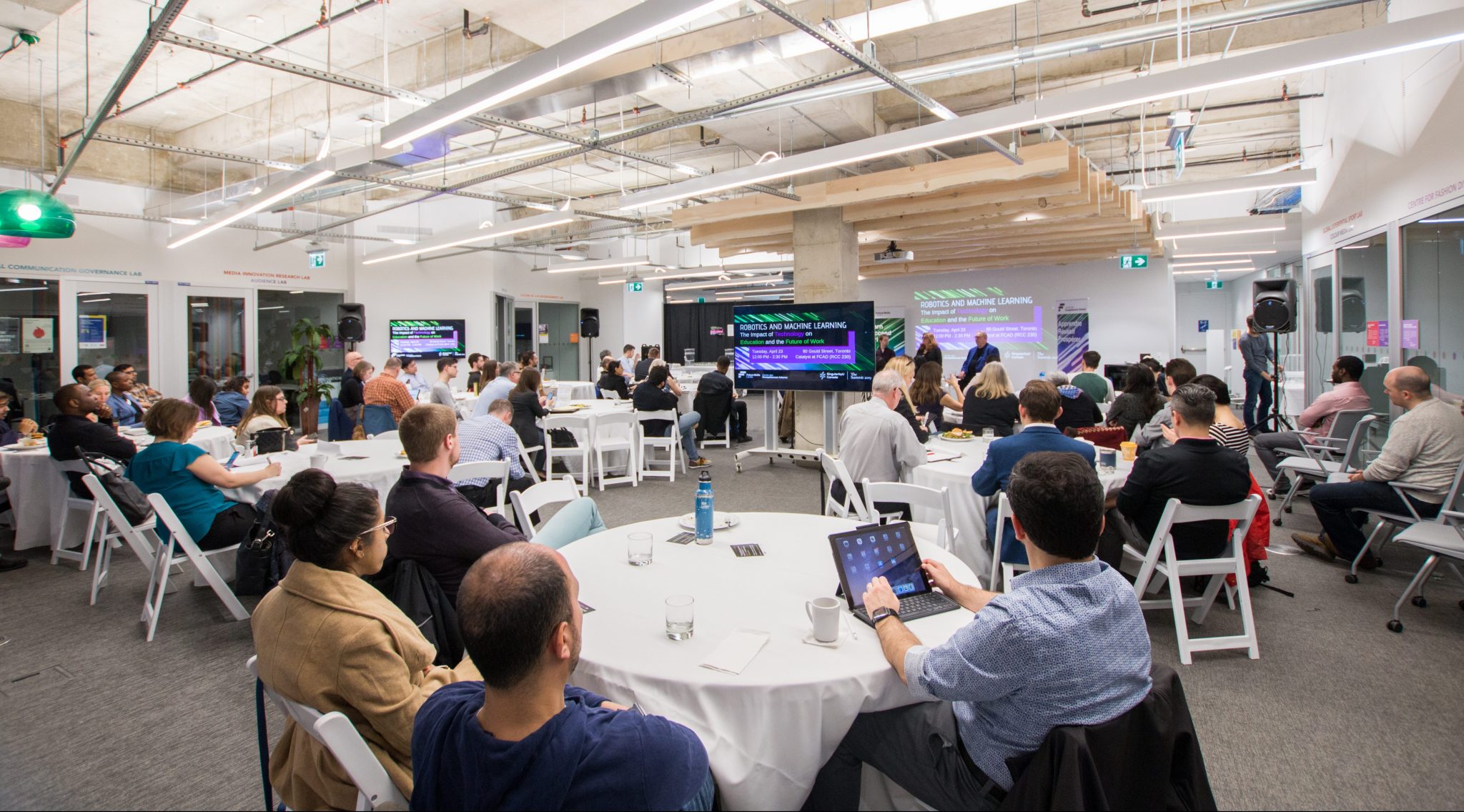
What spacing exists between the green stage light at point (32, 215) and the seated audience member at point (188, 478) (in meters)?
3.58

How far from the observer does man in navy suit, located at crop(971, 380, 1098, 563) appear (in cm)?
361

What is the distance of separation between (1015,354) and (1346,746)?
500 inches

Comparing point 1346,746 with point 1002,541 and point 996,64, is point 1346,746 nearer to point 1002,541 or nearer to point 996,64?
point 1002,541

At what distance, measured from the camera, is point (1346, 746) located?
2.70 m

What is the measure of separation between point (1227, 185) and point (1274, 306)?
7.60 ft

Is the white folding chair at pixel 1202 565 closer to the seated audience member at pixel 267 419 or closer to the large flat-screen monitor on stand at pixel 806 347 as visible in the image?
the large flat-screen monitor on stand at pixel 806 347

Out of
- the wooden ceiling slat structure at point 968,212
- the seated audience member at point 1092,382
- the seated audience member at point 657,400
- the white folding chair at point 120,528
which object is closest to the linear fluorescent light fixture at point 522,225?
the wooden ceiling slat structure at point 968,212

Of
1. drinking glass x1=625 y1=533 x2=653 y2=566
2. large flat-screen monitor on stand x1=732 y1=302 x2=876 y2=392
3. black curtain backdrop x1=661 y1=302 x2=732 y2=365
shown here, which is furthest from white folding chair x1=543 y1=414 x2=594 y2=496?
black curtain backdrop x1=661 y1=302 x2=732 y2=365

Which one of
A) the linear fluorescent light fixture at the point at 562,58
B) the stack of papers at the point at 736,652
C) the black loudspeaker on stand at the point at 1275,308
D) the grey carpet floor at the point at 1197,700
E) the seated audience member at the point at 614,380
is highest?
the linear fluorescent light fixture at the point at 562,58

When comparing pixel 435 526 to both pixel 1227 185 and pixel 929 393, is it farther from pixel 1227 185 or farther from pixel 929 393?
pixel 1227 185

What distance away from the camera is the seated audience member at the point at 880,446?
442 centimetres

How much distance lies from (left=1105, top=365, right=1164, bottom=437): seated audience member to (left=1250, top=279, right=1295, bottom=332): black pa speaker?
3.86m

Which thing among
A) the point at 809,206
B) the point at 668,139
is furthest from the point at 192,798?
the point at 668,139

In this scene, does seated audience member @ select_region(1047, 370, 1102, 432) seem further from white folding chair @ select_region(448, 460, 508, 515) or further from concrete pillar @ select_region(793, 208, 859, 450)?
white folding chair @ select_region(448, 460, 508, 515)
